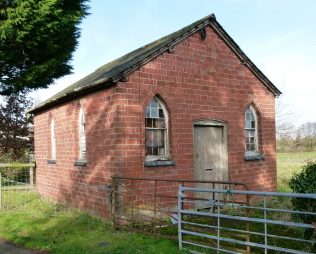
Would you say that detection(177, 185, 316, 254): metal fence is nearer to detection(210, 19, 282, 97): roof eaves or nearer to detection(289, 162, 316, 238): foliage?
detection(289, 162, 316, 238): foliage

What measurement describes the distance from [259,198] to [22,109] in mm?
19206

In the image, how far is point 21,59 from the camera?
1644cm

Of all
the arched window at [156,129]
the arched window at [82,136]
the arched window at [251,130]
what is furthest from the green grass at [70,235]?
the arched window at [251,130]

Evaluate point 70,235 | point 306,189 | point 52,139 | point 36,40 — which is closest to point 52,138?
point 52,139

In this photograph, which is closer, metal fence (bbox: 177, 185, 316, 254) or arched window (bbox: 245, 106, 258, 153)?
metal fence (bbox: 177, 185, 316, 254)

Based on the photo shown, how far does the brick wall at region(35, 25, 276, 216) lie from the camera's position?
11016mm

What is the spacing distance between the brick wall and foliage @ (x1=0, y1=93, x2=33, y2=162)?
11701 mm

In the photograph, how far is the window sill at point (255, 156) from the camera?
1398 cm

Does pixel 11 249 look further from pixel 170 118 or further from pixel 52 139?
pixel 52 139

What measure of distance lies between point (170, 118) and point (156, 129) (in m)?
0.53

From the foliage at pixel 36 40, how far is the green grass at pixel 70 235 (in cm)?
623

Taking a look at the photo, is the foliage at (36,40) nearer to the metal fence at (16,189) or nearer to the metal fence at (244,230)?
the metal fence at (16,189)

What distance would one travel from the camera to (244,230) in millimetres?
8617

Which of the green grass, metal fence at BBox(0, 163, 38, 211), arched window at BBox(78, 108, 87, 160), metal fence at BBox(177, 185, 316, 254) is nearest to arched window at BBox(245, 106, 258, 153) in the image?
metal fence at BBox(177, 185, 316, 254)
